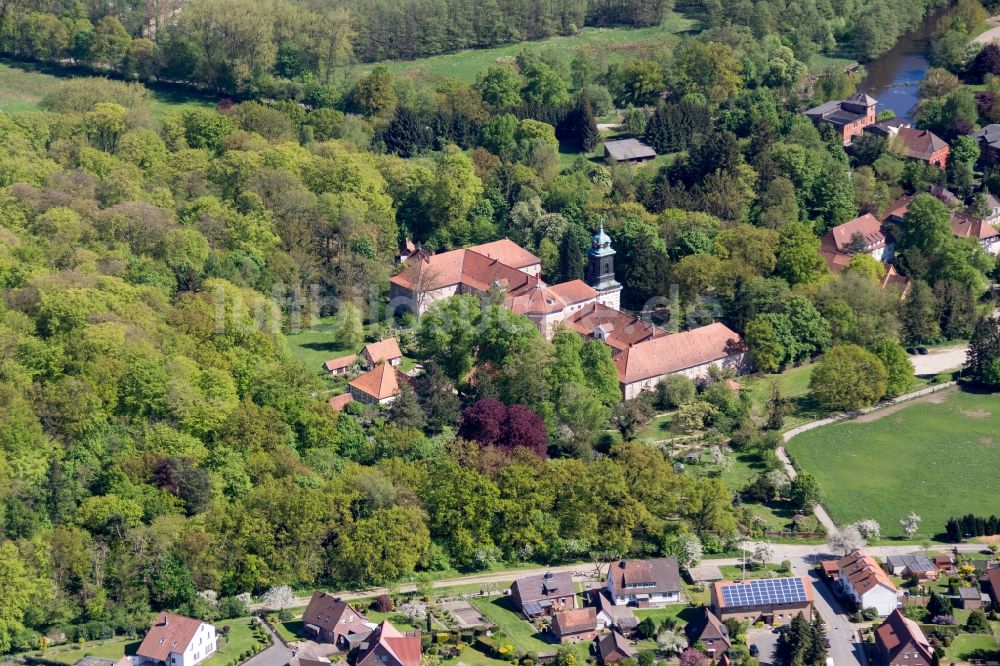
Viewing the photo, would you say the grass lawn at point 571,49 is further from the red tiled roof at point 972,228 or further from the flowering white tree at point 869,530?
the flowering white tree at point 869,530

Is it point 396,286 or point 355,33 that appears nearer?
point 396,286

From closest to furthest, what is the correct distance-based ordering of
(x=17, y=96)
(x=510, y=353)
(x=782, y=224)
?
(x=510, y=353)
(x=782, y=224)
(x=17, y=96)

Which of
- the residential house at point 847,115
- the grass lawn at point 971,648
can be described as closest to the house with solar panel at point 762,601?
the grass lawn at point 971,648

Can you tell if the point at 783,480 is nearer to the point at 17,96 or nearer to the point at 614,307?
the point at 614,307

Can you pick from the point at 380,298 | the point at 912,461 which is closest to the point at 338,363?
the point at 380,298

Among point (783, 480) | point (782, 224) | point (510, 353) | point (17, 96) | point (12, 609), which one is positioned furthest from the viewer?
point (17, 96)

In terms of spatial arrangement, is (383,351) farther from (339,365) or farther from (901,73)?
(901,73)

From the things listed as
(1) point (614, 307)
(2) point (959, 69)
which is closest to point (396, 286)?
(1) point (614, 307)
